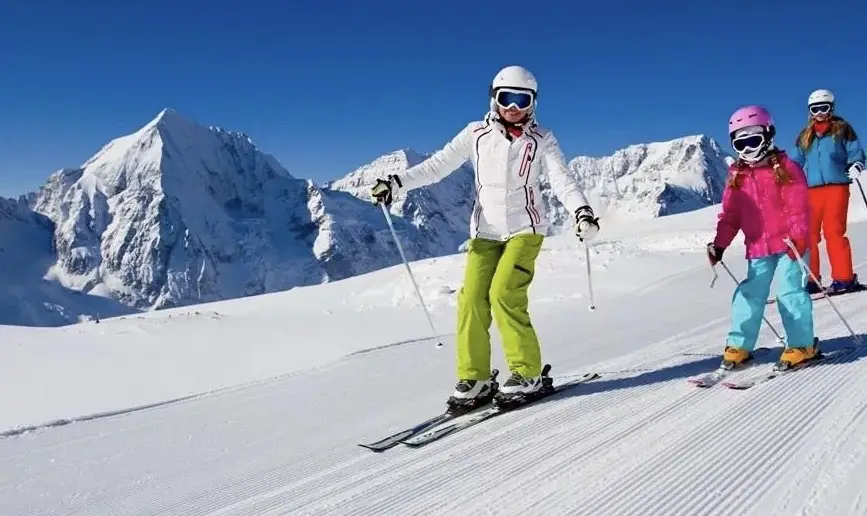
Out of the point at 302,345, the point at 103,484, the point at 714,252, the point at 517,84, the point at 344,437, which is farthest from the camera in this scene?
the point at 302,345

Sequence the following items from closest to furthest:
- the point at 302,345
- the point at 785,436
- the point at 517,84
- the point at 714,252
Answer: the point at 785,436
the point at 517,84
the point at 714,252
the point at 302,345

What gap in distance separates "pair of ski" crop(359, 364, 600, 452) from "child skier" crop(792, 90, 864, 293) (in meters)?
5.27

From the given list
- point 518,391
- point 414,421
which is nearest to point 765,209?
point 518,391

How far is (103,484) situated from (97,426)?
125cm

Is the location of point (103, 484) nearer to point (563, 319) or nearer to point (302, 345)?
point (302, 345)

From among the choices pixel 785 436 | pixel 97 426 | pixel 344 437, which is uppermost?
pixel 97 426

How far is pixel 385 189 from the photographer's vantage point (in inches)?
181

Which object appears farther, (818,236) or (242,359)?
(818,236)

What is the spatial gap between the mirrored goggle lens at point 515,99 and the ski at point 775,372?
2.02m

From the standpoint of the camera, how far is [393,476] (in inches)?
121

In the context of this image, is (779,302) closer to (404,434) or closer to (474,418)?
(474,418)

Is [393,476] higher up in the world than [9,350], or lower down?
lower down

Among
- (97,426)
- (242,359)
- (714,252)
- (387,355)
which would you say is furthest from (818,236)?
(97,426)

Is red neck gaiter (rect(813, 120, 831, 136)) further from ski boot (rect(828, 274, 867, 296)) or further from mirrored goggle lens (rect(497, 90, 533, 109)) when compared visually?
mirrored goggle lens (rect(497, 90, 533, 109))
